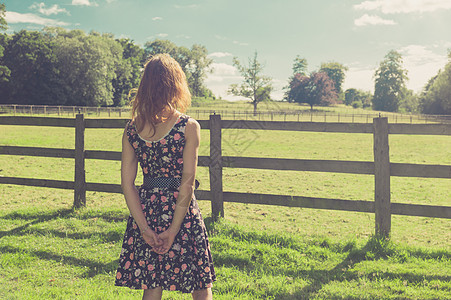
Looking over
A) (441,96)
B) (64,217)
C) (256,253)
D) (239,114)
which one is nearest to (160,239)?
(256,253)

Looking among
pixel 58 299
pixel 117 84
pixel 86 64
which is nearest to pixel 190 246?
pixel 58 299

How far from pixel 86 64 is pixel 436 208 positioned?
6098cm

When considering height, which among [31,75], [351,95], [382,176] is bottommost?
[382,176]

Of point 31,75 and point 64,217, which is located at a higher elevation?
point 31,75

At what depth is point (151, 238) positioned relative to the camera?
2.07 metres

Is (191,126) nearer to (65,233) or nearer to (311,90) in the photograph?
(65,233)

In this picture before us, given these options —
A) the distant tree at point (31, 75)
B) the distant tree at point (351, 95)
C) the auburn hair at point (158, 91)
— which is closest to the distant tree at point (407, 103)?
the distant tree at point (351, 95)

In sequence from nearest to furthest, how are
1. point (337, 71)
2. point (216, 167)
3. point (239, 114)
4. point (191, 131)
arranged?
point (191, 131) < point (216, 167) < point (239, 114) < point (337, 71)

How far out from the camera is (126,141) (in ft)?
7.11

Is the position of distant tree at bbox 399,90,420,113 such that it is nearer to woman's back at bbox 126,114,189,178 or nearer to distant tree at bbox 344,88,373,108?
distant tree at bbox 344,88,373,108

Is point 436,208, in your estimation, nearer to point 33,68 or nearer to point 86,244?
point 86,244

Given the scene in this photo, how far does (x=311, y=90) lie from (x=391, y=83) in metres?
22.4

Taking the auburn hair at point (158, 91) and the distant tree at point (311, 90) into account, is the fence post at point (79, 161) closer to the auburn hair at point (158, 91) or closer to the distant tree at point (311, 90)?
the auburn hair at point (158, 91)

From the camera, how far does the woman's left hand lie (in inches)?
80.6
